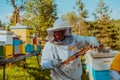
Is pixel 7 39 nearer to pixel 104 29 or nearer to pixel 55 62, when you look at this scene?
pixel 55 62

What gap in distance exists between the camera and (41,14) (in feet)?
97.5

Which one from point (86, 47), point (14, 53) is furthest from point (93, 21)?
point (86, 47)

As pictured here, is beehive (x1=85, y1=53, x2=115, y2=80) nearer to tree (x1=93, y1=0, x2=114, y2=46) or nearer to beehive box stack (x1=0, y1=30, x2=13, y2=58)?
beehive box stack (x1=0, y1=30, x2=13, y2=58)

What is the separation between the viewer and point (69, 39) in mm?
3820

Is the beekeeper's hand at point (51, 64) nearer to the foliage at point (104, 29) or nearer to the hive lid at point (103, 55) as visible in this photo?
the hive lid at point (103, 55)

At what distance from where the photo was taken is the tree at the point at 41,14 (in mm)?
29064

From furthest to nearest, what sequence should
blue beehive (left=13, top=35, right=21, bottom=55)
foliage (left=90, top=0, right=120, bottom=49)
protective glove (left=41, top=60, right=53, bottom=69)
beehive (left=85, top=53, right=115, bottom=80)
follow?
foliage (left=90, top=0, right=120, bottom=49), blue beehive (left=13, top=35, right=21, bottom=55), beehive (left=85, top=53, right=115, bottom=80), protective glove (left=41, top=60, right=53, bottom=69)

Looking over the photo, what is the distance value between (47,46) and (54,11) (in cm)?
2565

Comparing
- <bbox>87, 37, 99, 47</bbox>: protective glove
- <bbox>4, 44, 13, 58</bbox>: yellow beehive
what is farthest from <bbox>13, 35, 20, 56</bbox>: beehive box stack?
<bbox>87, 37, 99, 47</bbox>: protective glove

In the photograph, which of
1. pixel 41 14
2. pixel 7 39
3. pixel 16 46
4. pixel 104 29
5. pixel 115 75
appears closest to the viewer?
pixel 115 75

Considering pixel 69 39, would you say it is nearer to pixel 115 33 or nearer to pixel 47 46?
pixel 47 46

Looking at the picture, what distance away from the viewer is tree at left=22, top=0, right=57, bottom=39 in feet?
95.4

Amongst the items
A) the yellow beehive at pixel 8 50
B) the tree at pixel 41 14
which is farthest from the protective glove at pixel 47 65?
the tree at pixel 41 14

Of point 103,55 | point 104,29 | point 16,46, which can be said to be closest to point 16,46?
point 16,46
